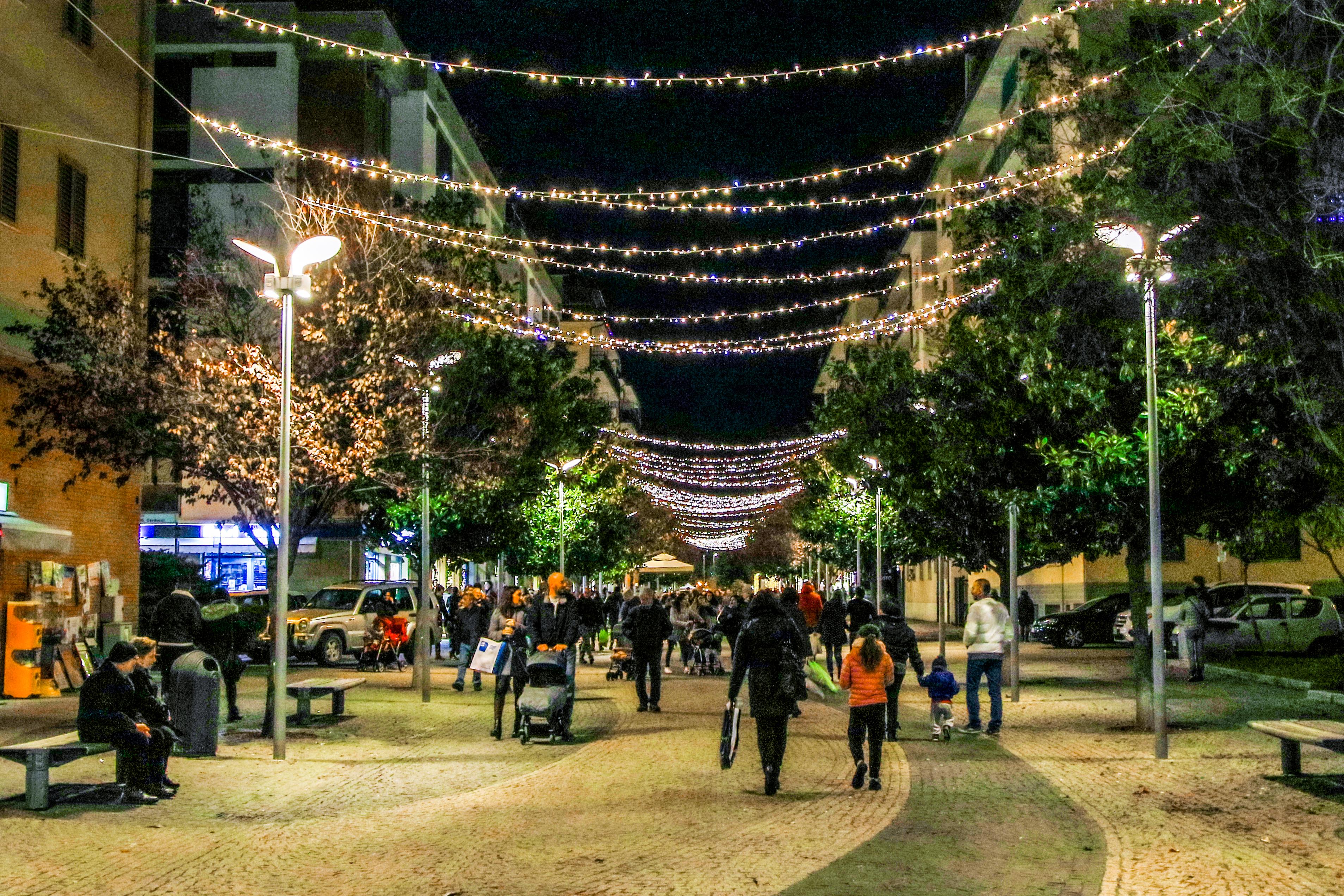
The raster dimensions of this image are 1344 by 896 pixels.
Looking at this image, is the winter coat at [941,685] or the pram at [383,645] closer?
the winter coat at [941,685]

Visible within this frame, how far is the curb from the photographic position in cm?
2336

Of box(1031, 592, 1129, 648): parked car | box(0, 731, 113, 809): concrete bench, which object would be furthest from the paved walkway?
box(1031, 592, 1129, 648): parked car

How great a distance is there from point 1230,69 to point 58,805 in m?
10.6

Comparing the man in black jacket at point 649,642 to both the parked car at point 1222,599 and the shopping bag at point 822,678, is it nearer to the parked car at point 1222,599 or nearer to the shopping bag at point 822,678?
the shopping bag at point 822,678

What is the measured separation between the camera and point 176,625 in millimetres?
16547

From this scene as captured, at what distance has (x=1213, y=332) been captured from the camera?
13469 mm

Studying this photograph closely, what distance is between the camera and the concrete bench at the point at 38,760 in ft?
37.3

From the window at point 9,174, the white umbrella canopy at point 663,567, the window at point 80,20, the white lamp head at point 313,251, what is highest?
the window at point 80,20

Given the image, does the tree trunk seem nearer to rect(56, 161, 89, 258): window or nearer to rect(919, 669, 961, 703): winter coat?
rect(919, 669, 961, 703): winter coat

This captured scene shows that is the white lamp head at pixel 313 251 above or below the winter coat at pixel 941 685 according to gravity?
above

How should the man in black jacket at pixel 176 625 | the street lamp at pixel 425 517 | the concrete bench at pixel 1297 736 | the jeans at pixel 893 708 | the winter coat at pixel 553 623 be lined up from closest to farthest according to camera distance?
the concrete bench at pixel 1297 736 → the man in black jacket at pixel 176 625 → the jeans at pixel 893 708 → the winter coat at pixel 553 623 → the street lamp at pixel 425 517

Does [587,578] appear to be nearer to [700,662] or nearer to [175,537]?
[175,537]

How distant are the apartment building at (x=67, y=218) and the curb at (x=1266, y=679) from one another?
1835 centimetres

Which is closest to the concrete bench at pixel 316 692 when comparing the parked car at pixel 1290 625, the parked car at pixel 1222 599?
the parked car at pixel 1222 599
